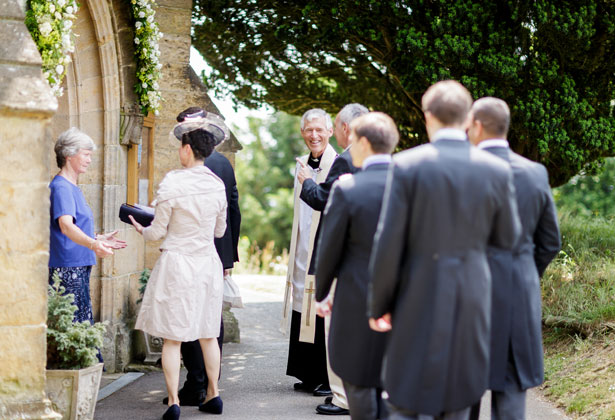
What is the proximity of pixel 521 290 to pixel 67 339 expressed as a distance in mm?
2802

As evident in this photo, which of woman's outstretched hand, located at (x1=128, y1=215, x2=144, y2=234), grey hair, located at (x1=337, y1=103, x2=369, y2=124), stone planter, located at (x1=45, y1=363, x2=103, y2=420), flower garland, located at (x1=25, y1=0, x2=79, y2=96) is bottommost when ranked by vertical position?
stone planter, located at (x1=45, y1=363, x2=103, y2=420)

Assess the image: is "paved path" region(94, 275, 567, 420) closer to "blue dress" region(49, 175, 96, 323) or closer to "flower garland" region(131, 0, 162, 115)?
"blue dress" region(49, 175, 96, 323)

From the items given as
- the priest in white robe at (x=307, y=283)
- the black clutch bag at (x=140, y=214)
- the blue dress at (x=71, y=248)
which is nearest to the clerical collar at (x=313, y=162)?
the priest in white robe at (x=307, y=283)

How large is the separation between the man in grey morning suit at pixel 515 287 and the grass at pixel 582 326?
1.75 metres

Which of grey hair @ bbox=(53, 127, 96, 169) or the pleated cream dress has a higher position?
grey hair @ bbox=(53, 127, 96, 169)

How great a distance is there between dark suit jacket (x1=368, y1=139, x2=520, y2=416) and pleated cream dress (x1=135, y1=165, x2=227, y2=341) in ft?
6.91

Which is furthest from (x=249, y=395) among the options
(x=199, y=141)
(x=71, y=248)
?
(x=199, y=141)

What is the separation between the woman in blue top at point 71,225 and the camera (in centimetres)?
549

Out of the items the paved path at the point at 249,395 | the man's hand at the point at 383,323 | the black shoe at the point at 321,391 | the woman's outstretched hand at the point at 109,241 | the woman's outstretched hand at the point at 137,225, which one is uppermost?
the woman's outstretched hand at the point at 137,225

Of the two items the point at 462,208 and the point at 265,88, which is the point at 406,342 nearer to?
the point at 462,208

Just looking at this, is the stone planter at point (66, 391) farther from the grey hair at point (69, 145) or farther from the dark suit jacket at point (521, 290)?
the dark suit jacket at point (521, 290)

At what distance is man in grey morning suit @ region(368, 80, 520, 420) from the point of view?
3.42m

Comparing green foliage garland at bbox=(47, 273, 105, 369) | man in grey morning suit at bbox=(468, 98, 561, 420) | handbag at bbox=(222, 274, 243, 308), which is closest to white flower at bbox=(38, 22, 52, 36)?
green foliage garland at bbox=(47, 273, 105, 369)

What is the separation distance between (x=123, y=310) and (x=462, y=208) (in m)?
5.05
